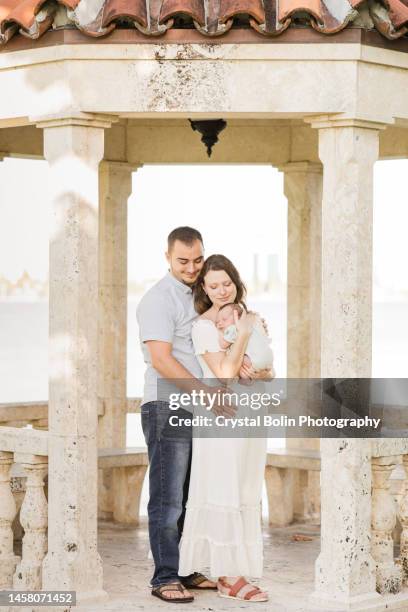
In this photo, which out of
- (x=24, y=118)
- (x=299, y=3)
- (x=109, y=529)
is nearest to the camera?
(x=299, y=3)

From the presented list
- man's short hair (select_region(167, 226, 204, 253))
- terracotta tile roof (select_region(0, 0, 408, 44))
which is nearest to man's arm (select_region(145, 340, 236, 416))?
man's short hair (select_region(167, 226, 204, 253))

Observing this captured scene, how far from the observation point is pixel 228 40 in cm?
632

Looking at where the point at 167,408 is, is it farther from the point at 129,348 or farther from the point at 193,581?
the point at 129,348

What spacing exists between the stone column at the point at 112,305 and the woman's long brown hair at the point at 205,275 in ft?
10.6

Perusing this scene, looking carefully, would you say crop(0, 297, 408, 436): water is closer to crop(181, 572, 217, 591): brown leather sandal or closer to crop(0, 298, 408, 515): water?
crop(0, 298, 408, 515): water

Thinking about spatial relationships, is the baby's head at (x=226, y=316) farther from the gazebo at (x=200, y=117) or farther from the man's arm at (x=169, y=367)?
the gazebo at (x=200, y=117)

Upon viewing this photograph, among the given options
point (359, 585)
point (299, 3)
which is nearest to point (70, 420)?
point (359, 585)

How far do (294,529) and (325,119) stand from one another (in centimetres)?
384

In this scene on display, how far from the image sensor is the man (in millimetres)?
6531

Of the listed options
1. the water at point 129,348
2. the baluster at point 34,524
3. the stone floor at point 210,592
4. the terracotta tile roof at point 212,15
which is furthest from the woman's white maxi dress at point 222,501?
the water at point 129,348

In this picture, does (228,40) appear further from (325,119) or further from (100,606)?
(100,606)

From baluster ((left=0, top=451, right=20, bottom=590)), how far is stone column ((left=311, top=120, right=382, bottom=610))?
175cm

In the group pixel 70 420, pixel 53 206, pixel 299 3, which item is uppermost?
pixel 299 3

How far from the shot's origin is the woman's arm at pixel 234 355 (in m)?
6.40
